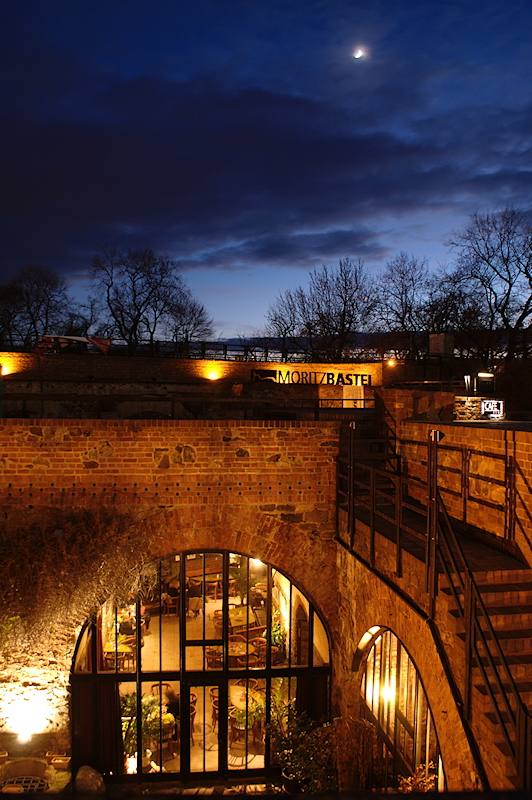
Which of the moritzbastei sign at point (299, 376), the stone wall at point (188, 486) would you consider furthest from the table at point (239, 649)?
the moritzbastei sign at point (299, 376)

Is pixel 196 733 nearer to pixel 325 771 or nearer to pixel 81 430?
pixel 325 771

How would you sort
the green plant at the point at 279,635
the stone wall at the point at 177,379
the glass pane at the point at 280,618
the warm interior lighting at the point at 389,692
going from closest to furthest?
the warm interior lighting at the point at 389,692 < the glass pane at the point at 280,618 < the green plant at the point at 279,635 < the stone wall at the point at 177,379

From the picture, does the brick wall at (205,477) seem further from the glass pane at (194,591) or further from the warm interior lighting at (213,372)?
the warm interior lighting at (213,372)

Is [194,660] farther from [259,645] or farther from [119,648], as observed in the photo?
[119,648]

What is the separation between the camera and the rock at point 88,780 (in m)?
7.25

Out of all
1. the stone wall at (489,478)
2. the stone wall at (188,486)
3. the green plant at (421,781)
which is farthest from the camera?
the stone wall at (188,486)

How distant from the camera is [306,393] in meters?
23.5

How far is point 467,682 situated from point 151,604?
520cm

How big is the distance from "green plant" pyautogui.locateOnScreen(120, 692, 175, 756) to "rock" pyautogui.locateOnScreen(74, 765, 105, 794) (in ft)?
1.79

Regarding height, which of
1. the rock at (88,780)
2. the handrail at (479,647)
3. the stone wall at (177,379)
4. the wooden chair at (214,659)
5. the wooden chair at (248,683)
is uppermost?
the stone wall at (177,379)

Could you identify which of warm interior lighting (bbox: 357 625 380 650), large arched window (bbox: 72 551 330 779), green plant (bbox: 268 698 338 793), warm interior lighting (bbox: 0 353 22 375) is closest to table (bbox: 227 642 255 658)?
large arched window (bbox: 72 551 330 779)

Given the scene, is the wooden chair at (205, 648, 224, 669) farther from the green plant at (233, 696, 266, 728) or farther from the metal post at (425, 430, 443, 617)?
the metal post at (425, 430, 443, 617)

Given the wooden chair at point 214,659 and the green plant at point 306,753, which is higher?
the wooden chair at point 214,659

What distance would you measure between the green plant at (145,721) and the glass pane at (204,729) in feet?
1.39
